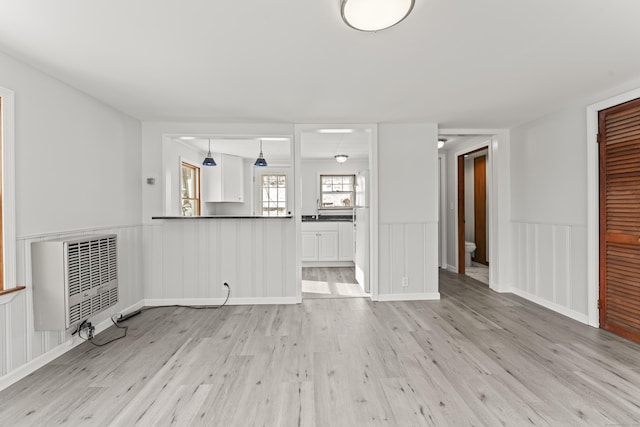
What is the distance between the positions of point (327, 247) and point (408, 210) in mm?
2352

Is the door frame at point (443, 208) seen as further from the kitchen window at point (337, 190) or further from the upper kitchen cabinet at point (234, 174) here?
the upper kitchen cabinet at point (234, 174)

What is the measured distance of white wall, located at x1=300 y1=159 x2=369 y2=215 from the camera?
688 centimetres

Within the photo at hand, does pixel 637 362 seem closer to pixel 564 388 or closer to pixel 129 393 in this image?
pixel 564 388

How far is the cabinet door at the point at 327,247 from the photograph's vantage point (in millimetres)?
6062

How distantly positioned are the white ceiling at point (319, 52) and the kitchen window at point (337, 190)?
3.63m

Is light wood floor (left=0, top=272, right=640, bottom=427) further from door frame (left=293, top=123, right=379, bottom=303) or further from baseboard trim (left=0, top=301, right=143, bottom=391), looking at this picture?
door frame (left=293, top=123, right=379, bottom=303)

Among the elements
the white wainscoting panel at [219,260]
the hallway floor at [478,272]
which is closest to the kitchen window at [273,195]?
the white wainscoting panel at [219,260]

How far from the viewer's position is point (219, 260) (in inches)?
154

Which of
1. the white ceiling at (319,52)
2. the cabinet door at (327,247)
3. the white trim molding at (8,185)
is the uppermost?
the white ceiling at (319,52)

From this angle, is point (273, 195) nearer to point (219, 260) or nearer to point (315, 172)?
point (315, 172)

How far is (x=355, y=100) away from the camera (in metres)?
3.08

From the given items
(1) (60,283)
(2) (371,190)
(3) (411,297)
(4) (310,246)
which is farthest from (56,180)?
(4) (310,246)

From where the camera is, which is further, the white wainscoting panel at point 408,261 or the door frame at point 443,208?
the door frame at point 443,208

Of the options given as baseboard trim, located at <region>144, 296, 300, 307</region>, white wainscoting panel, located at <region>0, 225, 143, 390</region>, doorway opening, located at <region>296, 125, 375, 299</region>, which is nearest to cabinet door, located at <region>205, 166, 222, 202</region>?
doorway opening, located at <region>296, 125, 375, 299</region>
